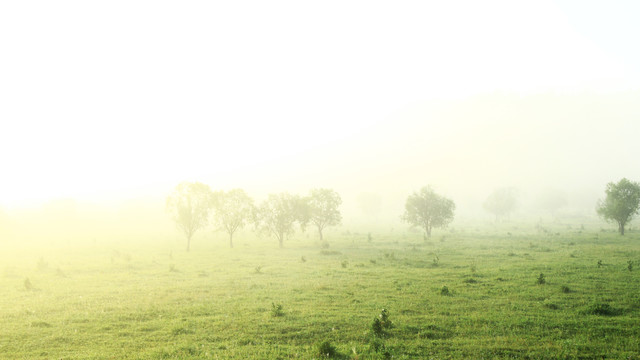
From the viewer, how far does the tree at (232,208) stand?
71000 mm

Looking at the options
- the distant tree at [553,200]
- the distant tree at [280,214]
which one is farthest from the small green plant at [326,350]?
the distant tree at [553,200]

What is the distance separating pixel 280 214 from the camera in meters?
68.8

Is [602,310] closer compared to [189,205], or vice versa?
[602,310]

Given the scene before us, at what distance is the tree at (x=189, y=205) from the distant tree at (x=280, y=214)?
11152 mm

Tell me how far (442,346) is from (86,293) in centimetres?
3147

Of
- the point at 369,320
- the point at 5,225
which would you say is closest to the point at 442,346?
the point at 369,320

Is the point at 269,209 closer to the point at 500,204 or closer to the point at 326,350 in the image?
the point at 326,350

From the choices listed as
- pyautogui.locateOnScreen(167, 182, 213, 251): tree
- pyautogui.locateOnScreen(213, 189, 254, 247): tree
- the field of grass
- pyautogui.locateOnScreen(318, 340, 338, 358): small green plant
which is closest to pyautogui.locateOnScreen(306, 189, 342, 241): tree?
pyautogui.locateOnScreen(213, 189, 254, 247): tree

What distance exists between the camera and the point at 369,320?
20.6 m

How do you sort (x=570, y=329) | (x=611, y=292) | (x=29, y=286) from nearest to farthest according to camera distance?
1. (x=570, y=329)
2. (x=611, y=292)
3. (x=29, y=286)

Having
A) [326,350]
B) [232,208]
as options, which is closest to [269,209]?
[232,208]

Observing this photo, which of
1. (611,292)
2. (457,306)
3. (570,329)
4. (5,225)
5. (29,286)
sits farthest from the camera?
(5,225)

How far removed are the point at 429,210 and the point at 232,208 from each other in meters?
41.5

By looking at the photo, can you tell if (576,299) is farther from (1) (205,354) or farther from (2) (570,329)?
(1) (205,354)
